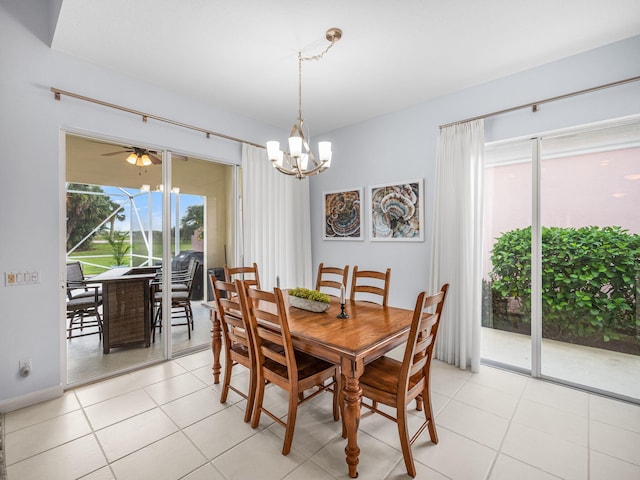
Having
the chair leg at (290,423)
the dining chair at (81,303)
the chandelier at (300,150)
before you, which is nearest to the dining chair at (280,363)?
the chair leg at (290,423)

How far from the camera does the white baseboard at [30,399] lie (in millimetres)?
2244

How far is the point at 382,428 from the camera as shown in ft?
6.72

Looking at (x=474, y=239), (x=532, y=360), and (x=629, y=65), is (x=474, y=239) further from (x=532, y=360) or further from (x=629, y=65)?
(x=629, y=65)

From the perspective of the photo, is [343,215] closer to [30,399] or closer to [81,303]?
[81,303]

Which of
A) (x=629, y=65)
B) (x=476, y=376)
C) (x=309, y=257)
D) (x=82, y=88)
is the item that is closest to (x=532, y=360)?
(x=476, y=376)

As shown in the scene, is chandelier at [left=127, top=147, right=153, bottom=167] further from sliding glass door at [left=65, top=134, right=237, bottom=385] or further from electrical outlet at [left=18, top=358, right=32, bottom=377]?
electrical outlet at [left=18, top=358, right=32, bottom=377]

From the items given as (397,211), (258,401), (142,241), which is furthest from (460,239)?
(142,241)

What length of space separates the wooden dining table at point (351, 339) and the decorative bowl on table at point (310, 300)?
0.04 meters

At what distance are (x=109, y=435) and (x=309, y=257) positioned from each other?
304cm

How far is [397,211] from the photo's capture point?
3613mm

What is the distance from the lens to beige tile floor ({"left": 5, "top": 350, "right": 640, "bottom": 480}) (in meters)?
1.68

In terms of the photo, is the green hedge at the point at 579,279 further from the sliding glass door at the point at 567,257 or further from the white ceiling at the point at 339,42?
the white ceiling at the point at 339,42

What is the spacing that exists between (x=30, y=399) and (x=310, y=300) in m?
2.37

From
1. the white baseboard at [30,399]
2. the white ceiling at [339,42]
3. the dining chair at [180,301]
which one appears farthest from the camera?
the dining chair at [180,301]
